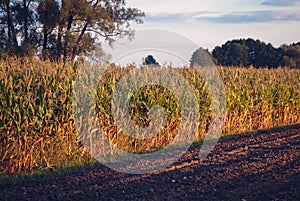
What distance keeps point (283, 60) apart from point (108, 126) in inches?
1199

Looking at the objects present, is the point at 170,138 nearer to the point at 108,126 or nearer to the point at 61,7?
the point at 108,126

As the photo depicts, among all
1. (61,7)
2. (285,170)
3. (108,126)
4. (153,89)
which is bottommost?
(285,170)

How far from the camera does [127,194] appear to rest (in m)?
6.88

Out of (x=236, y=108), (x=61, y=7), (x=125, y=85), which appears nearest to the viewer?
(x=125, y=85)

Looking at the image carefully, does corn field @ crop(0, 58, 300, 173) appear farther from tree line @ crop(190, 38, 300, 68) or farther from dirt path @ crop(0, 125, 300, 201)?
tree line @ crop(190, 38, 300, 68)

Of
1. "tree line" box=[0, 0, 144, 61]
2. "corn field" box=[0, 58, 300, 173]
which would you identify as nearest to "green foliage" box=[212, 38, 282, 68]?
"tree line" box=[0, 0, 144, 61]

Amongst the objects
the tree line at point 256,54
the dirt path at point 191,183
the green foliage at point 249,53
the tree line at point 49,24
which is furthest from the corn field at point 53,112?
the tree line at point 256,54

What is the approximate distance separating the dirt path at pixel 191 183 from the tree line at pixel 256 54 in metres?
24.3

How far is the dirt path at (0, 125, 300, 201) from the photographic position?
6828 mm

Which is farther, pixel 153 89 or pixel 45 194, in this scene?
pixel 153 89

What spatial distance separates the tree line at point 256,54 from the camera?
34438 mm

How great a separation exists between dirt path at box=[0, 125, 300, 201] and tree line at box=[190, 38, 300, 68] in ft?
79.6

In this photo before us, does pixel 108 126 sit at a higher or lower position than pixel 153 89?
lower

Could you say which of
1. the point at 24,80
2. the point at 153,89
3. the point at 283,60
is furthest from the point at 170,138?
the point at 283,60
